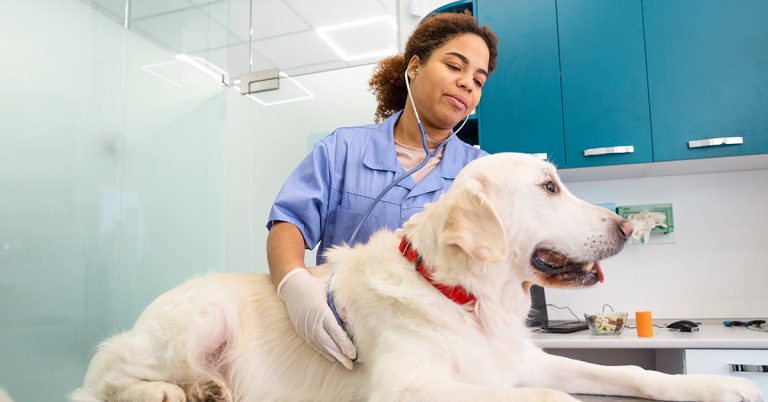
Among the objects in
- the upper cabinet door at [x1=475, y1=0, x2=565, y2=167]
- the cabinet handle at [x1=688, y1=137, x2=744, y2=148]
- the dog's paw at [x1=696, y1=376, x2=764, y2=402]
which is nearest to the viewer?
the dog's paw at [x1=696, y1=376, x2=764, y2=402]

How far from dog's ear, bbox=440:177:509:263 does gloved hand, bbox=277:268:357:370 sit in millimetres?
267

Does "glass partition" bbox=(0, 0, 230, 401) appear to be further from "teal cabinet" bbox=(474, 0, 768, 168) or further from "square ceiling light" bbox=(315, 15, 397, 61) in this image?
"teal cabinet" bbox=(474, 0, 768, 168)

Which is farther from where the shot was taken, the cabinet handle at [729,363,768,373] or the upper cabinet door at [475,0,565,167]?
the upper cabinet door at [475,0,565,167]

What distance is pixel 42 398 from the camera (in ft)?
6.19

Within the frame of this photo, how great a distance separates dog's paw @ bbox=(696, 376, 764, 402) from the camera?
820 millimetres

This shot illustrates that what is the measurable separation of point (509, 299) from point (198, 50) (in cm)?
254

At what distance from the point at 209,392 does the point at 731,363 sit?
5.92 feet

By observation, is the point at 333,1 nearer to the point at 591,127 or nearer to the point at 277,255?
the point at 591,127

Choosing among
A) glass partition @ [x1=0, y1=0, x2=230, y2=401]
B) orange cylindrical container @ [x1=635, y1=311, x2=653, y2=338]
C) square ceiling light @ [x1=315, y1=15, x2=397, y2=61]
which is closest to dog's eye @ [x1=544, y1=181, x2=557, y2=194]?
orange cylindrical container @ [x1=635, y1=311, x2=653, y2=338]

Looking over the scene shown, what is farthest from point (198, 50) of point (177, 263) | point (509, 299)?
point (509, 299)

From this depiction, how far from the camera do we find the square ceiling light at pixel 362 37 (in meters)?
3.76

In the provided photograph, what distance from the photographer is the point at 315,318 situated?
94 centimetres

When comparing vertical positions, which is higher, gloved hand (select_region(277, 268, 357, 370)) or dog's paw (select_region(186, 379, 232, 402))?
gloved hand (select_region(277, 268, 357, 370))

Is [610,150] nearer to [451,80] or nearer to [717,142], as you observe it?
[717,142]
